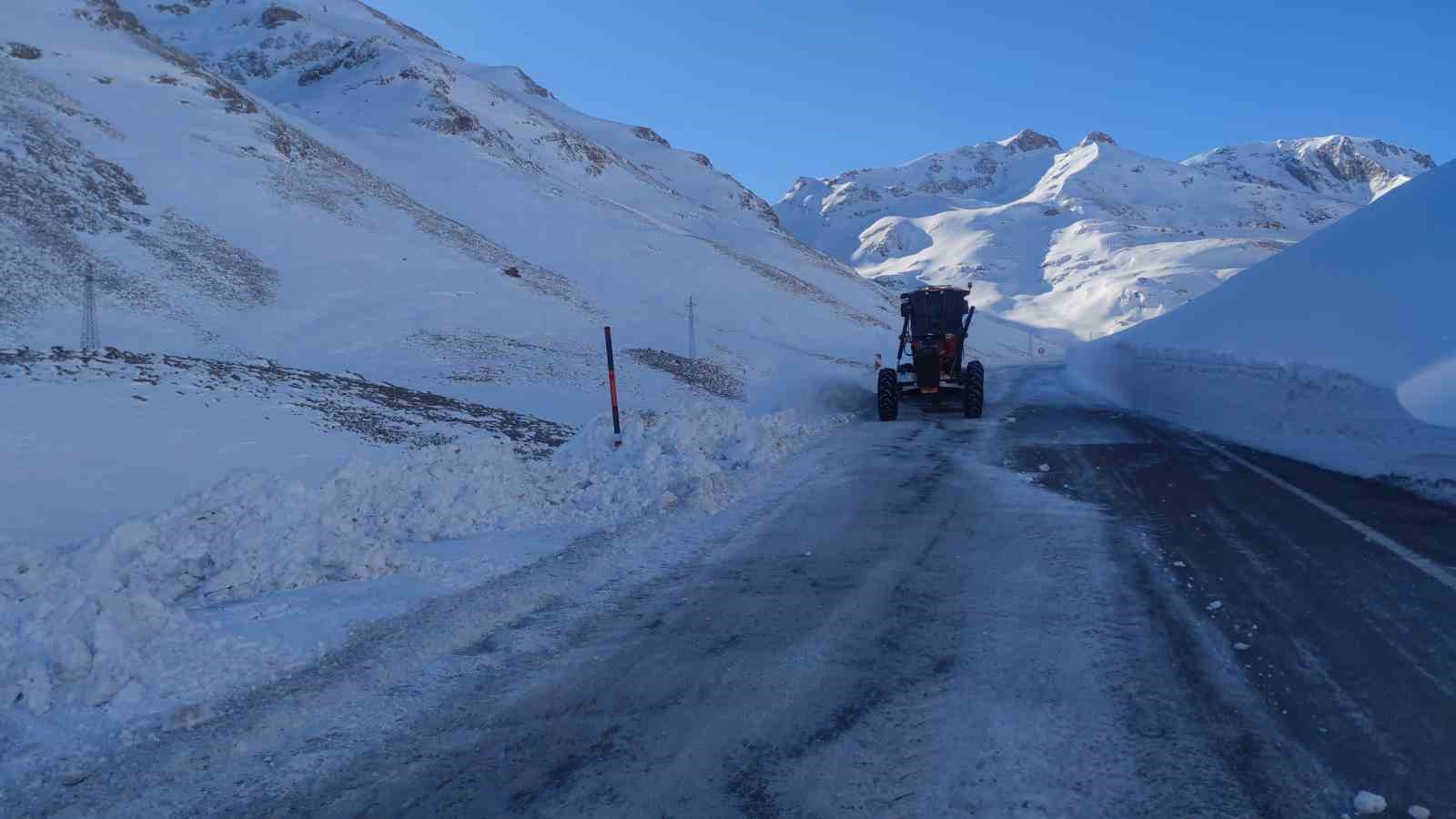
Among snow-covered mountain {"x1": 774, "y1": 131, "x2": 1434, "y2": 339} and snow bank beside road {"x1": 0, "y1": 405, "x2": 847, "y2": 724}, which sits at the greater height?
snow-covered mountain {"x1": 774, "y1": 131, "x2": 1434, "y2": 339}

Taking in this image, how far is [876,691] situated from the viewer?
3486 mm

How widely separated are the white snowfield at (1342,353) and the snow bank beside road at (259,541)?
7.09 metres

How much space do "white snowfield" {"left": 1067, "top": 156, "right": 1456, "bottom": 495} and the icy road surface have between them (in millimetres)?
3096

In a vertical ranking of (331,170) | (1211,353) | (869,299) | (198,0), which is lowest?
(1211,353)

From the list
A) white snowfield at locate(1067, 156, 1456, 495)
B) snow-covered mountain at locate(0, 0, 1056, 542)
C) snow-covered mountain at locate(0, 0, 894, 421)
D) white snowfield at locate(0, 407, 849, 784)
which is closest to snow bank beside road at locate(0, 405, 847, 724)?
white snowfield at locate(0, 407, 849, 784)

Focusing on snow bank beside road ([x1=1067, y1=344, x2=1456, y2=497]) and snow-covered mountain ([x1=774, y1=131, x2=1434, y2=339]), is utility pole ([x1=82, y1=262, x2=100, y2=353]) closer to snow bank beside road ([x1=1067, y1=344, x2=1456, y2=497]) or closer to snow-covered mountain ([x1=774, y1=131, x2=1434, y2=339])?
snow bank beside road ([x1=1067, y1=344, x2=1456, y2=497])

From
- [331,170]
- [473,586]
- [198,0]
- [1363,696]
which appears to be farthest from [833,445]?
[198,0]

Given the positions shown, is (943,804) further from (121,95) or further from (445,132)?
(445,132)

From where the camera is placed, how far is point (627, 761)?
296 cm

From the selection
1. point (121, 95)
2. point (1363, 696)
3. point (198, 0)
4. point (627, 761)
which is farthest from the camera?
point (198, 0)

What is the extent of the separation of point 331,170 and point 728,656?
41026 millimetres

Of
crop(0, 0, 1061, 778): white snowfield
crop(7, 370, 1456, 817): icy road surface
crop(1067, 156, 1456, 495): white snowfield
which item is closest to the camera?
crop(7, 370, 1456, 817): icy road surface

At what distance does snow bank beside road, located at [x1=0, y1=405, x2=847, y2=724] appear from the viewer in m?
3.57

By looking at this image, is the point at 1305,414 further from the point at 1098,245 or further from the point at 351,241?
the point at 1098,245
